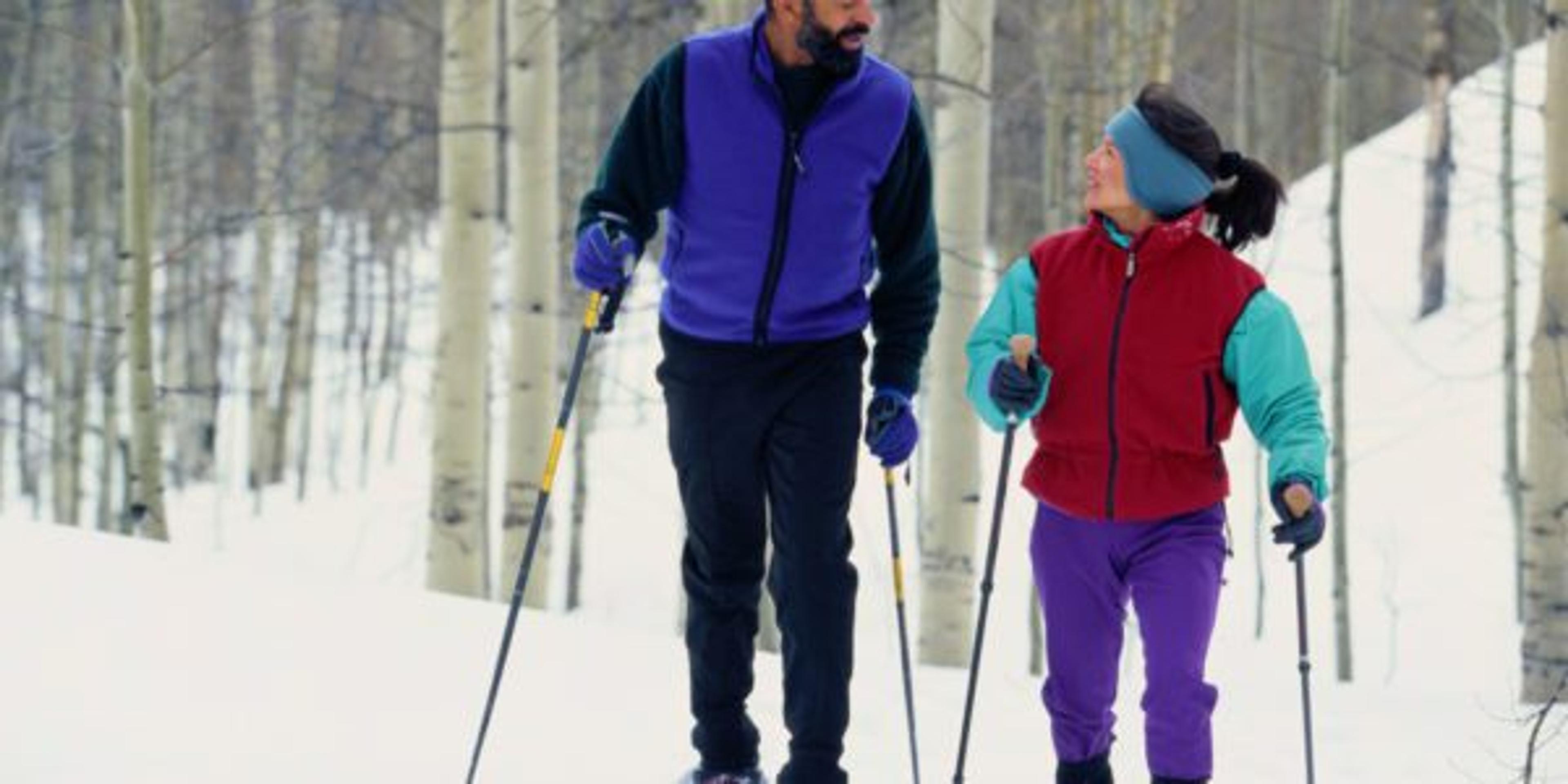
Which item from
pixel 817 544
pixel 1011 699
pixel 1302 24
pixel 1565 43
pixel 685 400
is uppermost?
pixel 1302 24

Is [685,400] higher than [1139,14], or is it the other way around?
[1139,14]

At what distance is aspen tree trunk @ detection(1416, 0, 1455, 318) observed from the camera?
19266 millimetres

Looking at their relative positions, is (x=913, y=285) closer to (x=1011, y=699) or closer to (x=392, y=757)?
(x=392, y=757)

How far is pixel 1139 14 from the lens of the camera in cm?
1099

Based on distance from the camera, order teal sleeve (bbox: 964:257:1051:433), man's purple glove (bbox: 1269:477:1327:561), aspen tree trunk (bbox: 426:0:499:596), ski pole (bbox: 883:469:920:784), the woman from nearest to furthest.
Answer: man's purple glove (bbox: 1269:477:1327:561) → the woman → teal sleeve (bbox: 964:257:1051:433) → ski pole (bbox: 883:469:920:784) → aspen tree trunk (bbox: 426:0:499:596)

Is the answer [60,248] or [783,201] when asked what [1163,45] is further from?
[60,248]

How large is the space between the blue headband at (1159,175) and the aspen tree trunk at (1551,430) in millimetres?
4026

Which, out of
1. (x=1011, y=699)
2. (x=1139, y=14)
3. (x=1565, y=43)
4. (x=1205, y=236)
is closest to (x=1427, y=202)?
(x=1139, y=14)

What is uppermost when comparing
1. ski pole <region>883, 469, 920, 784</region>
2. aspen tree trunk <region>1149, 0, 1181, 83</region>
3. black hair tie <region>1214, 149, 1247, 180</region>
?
aspen tree trunk <region>1149, 0, 1181, 83</region>

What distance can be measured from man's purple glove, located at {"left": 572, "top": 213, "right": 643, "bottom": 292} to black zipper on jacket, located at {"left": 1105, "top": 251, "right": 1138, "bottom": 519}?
1.08m

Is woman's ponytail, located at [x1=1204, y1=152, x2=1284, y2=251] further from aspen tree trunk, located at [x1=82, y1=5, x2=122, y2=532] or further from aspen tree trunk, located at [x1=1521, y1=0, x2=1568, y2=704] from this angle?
aspen tree trunk, located at [x1=82, y1=5, x2=122, y2=532]

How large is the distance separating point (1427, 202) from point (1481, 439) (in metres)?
3.19

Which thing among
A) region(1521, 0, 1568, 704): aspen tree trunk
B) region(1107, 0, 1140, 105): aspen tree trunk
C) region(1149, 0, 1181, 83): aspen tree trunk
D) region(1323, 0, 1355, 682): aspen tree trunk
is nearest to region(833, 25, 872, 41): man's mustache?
region(1521, 0, 1568, 704): aspen tree trunk

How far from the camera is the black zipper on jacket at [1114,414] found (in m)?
4.10
